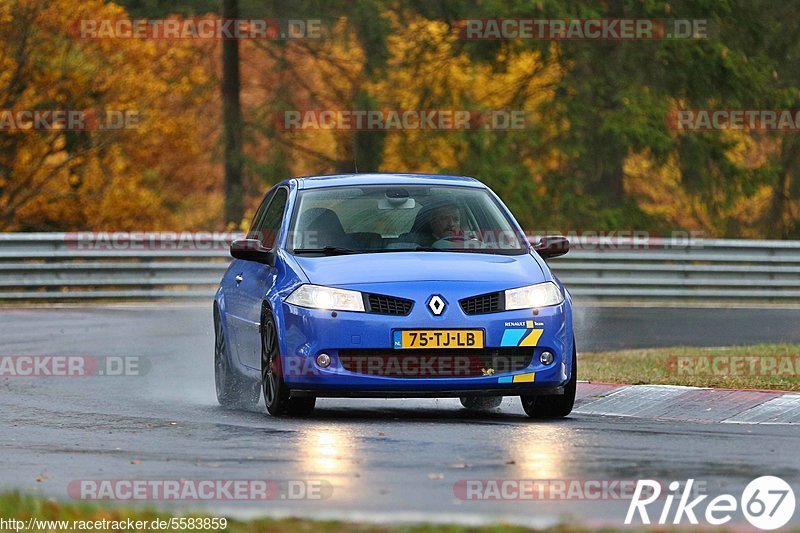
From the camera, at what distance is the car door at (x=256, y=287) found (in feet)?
40.0

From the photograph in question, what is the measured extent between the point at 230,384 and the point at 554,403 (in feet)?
9.02

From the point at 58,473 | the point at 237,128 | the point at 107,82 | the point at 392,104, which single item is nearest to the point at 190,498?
the point at 58,473

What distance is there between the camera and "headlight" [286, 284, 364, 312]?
11.2 meters

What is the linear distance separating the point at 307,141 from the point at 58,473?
132 feet

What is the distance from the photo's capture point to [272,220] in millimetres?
13109

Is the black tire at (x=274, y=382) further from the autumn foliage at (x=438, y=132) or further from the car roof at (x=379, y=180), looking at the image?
the autumn foliage at (x=438, y=132)

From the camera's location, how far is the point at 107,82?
35281 millimetres
